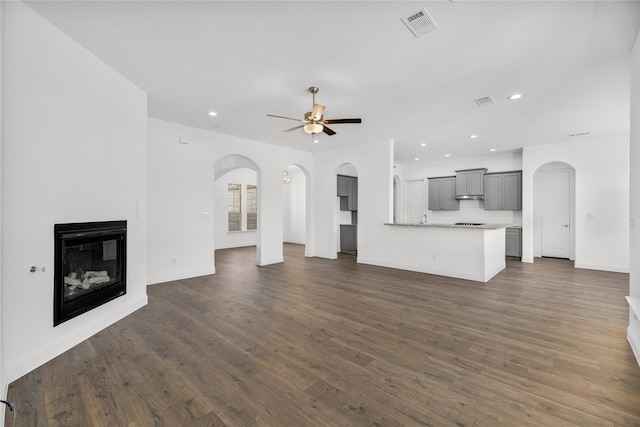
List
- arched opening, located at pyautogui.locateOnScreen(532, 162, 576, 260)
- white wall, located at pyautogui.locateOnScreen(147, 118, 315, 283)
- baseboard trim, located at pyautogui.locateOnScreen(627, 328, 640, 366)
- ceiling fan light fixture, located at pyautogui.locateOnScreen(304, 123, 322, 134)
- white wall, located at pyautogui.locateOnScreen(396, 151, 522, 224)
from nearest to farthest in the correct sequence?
baseboard trim, located at pyautogui.locateOnScreen(627, 328, 640, 366), ceiling fan light fixture, located at pyautogui.locateOnScreen(304, 123, 322, 134), white wall, located at pyautogui.locateOnScreen(147, 118, 315, 283), arched opening, located at pyautogui.locateOnScreen(532, 162, 576, 260), white wall, located at pyautogui.locateOnScreen(396, 151, 522, 224)

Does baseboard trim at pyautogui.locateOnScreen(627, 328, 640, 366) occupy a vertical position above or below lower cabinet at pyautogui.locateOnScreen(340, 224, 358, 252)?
below

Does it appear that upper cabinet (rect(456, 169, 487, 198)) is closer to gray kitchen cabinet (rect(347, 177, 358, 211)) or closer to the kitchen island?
the kitchen island

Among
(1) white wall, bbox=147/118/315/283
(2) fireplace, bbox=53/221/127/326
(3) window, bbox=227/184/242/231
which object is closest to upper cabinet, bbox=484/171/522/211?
(1) white wall, bbox=147/118/315/283

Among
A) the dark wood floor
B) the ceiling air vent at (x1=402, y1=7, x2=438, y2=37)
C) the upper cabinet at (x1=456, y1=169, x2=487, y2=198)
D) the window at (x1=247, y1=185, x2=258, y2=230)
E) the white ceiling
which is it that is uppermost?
the white ceiling

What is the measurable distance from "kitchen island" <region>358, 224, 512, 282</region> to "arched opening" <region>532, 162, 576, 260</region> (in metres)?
2.32

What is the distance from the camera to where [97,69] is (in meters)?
2.95

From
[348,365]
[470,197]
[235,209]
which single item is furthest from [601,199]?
[235,209]

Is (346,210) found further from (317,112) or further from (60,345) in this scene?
(60,345)

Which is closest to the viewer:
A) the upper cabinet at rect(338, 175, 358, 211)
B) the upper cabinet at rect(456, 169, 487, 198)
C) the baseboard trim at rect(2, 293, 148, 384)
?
the baseboard trim at rect(2, 293, 148, 384)

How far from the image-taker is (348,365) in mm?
2316

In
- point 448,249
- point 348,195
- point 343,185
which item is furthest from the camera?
point 348,195

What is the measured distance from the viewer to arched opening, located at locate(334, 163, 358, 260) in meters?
8.43

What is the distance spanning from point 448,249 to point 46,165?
232 inches

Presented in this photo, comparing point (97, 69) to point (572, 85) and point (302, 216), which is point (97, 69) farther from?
point (302, 216)
